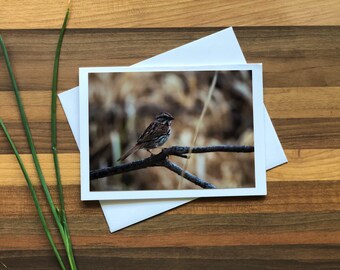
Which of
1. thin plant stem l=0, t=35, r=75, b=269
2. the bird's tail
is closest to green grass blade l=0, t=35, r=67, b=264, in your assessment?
thin plant stem l=0, t=35, r=75, b=269

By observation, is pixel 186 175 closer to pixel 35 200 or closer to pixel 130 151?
pixel 130 151

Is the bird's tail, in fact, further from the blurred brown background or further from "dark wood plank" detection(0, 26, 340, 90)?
"dark wood plank" detection(0, 26, 340, 90)

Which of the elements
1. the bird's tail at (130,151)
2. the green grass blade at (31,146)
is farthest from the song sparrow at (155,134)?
the green grass blade at (31,146)

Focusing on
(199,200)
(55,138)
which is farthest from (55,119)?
(199,200)

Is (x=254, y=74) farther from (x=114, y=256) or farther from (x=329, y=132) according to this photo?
(x=114, y=256)

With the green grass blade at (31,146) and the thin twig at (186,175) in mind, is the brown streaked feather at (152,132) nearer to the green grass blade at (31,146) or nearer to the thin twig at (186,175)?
the thin twig at (186,175)

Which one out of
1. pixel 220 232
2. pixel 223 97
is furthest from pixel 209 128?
pixel 220 232
